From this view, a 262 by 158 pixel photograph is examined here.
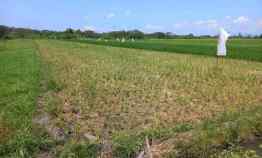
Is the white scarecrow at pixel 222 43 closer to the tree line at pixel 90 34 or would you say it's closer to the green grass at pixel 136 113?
the green grass at pixel 136 113

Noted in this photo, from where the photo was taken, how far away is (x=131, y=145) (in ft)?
15.8

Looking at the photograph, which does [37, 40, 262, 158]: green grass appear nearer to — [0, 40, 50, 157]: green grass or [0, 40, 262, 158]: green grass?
[0, 40, 262, 158]: green grass

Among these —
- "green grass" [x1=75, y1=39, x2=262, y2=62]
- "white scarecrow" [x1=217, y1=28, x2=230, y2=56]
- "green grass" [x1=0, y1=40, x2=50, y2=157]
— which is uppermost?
"white scarecrow" [x1=217, y1=28, x2=230, y2=56]

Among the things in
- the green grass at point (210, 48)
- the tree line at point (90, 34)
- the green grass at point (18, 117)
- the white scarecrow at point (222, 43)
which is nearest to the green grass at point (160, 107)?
the green grass at point (18, 117)

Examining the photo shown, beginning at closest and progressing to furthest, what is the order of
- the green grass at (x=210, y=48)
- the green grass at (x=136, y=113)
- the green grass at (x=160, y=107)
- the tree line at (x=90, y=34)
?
the green grass at (x=136, y=113)
the green grass at (x=160, y=107)
the green grass at (x=210, y=48)
the tree line at (x=90, y=34)

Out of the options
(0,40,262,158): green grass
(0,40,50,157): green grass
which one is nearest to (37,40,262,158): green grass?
(0,40,262,158): green grass

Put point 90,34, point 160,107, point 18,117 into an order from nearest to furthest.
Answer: point 18,117 < point 160,107 < point 90,34

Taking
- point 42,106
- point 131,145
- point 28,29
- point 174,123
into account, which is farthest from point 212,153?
point 28,29

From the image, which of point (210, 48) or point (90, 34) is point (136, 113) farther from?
point (90, 34)

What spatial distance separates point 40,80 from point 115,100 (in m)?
5.26

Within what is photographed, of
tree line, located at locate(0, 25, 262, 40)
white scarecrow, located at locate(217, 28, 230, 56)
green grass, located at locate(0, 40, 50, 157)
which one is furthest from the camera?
tree line, located at locate(0, 25, 262, 40)

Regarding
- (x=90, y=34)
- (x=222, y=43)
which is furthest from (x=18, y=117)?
(x=90, y=34)

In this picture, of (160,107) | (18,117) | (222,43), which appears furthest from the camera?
(222,43)

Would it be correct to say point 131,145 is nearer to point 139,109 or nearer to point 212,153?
point 212,153
